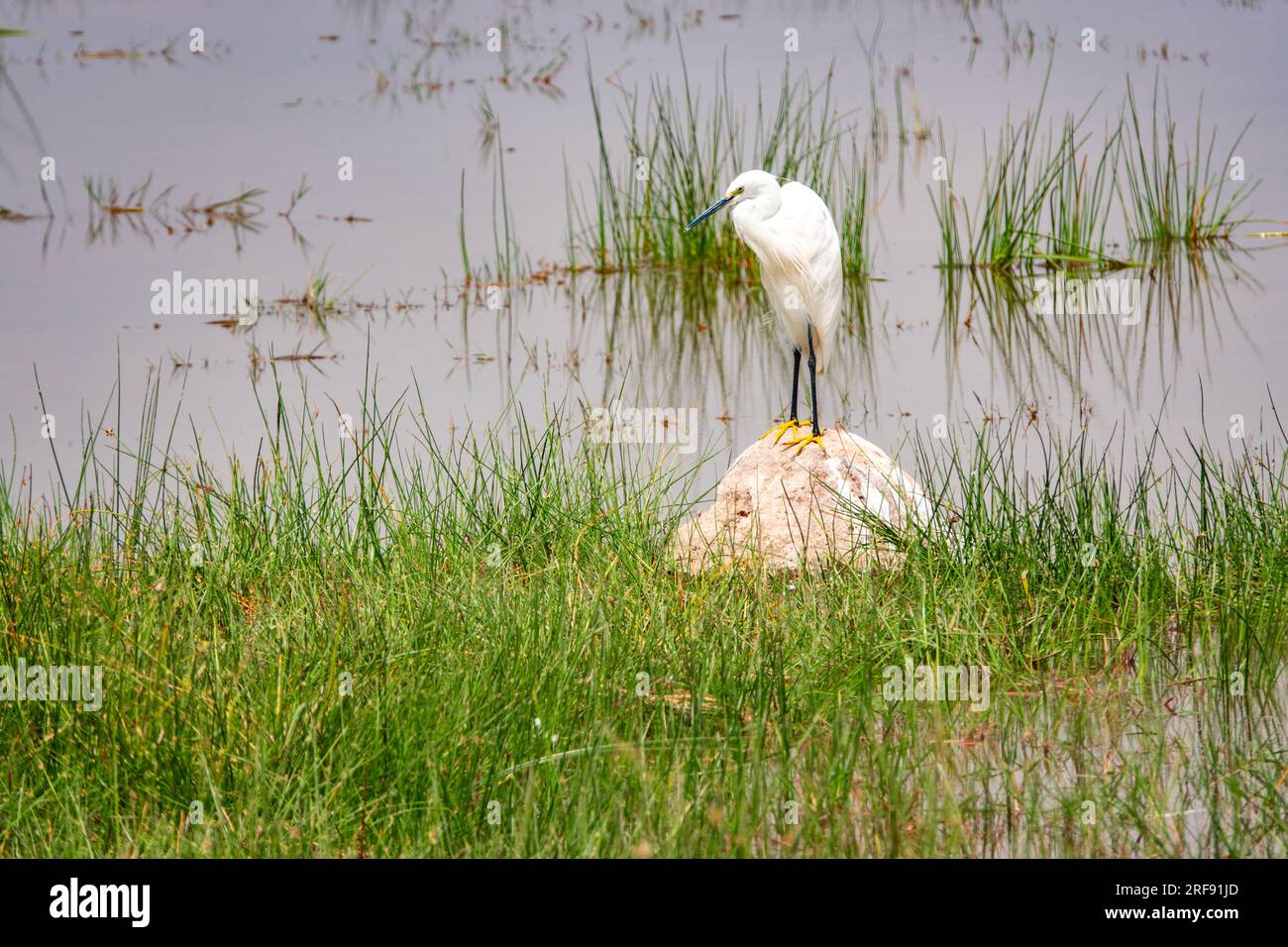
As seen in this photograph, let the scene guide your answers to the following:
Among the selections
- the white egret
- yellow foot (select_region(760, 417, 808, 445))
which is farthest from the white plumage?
yellow foot (select_region(760, 417, 808, 445))

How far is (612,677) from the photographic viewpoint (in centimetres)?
335

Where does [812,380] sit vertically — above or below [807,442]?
above

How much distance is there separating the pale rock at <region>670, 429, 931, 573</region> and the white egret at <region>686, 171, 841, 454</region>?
10cm

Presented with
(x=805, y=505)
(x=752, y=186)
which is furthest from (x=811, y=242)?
(x=805, y=505)

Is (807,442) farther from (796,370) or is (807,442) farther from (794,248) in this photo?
(794,248)

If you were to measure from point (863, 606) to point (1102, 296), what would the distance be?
539 centimetres

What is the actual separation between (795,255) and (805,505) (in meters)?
0.94

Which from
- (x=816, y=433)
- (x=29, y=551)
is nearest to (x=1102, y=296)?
(x=816, y=433)

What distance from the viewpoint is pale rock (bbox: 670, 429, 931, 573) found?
443 cm

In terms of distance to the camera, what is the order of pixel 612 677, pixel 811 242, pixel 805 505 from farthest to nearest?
pixel 811 242, pixel 805 505, pixel 612 677

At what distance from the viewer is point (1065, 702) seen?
337 cm

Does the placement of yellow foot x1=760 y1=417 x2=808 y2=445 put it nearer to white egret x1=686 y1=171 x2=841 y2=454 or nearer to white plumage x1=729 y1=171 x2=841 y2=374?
white egret x1=686 y1=171 x2=841 y2=454

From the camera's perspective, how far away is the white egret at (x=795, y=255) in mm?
4688

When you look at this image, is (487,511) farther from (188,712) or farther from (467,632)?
(188,712)
